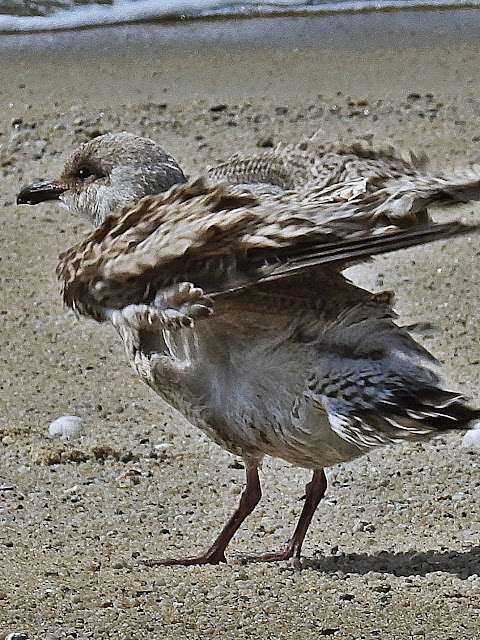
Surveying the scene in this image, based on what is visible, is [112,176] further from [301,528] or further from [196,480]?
[301,528]

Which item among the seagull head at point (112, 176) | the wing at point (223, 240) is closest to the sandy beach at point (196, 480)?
the wing at point (223, 240)

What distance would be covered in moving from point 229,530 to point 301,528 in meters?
0.24

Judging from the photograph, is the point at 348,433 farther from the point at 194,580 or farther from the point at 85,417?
the point at 85,417

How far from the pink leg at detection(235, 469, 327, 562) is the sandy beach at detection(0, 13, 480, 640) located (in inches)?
4.0

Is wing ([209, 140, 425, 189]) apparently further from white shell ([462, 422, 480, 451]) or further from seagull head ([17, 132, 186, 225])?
white shell ([462, 422, 480, 451])

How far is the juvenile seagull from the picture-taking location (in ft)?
10.5

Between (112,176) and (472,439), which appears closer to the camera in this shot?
(112,176)

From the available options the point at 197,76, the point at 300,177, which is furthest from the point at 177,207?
the point at 197,76

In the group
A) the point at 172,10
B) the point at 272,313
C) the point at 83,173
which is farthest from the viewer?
the point at 172,10

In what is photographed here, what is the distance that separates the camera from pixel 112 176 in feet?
14.7

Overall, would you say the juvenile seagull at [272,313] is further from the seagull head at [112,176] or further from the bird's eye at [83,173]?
the bird's eye at [83,173]

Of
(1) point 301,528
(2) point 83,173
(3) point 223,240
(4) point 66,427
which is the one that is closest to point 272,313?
(3) point 223,240

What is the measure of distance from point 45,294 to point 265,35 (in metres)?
5.69

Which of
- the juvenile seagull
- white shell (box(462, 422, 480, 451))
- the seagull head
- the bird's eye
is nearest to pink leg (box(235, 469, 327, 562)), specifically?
the juvenile seagull
